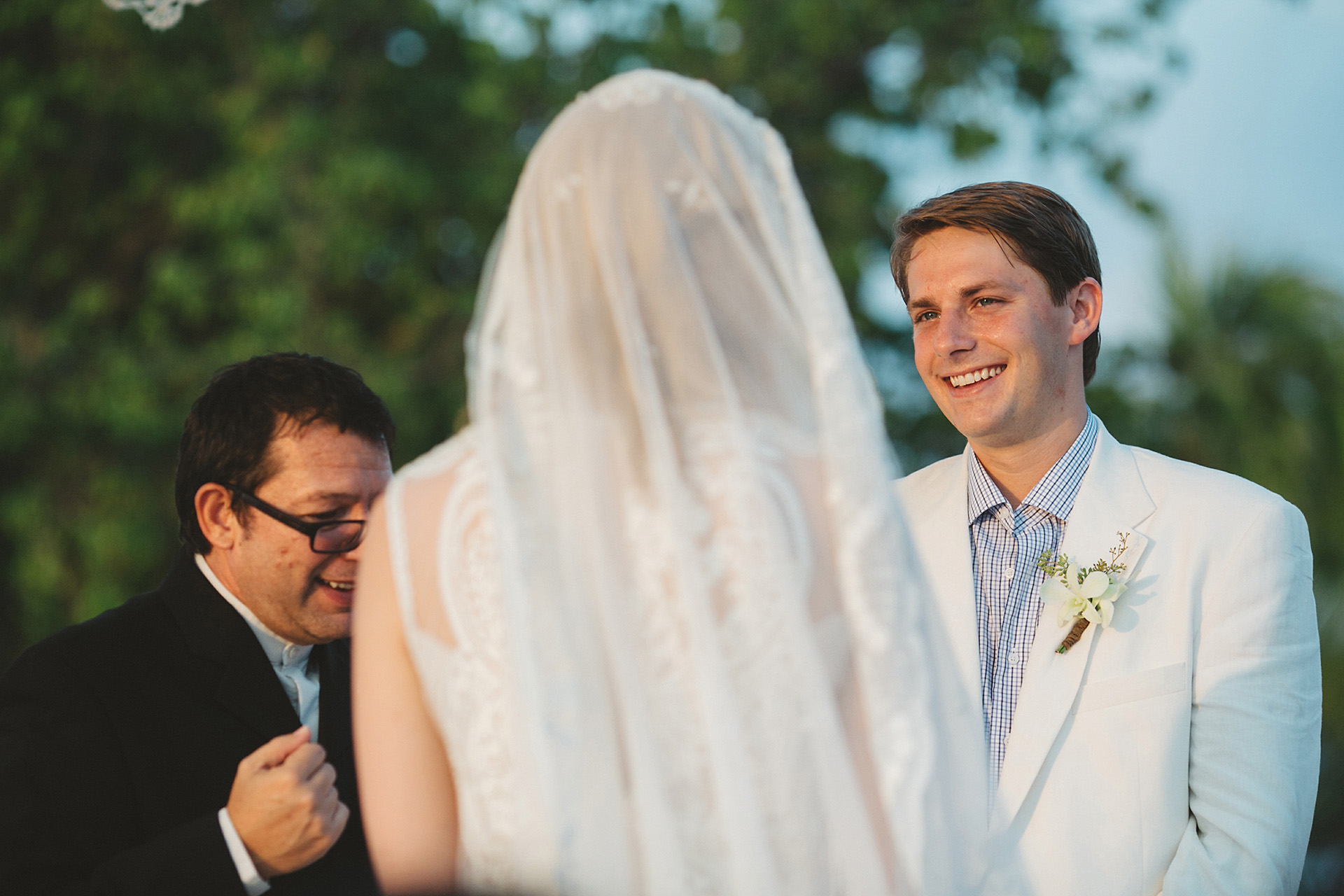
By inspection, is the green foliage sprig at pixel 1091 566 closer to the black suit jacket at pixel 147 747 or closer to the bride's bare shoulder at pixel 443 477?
the bride's bare shoulder at pixel 443 477

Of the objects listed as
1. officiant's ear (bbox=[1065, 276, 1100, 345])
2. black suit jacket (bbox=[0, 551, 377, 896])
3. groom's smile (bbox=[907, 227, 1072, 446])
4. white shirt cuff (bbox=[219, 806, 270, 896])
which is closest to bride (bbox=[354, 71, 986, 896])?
white shirt cuff (bbox=[219, 806, 270, 896])

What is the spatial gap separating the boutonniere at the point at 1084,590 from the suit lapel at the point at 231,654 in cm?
194

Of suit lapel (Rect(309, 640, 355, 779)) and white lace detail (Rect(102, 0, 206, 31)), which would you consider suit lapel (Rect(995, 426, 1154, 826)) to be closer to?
suit lapel (Rect(309, 640, 355, 779))

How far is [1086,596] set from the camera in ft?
9.34

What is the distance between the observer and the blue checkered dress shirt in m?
3.00

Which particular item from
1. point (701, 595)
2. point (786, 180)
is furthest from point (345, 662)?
point (786, 180)

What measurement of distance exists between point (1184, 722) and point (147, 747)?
8.00ft

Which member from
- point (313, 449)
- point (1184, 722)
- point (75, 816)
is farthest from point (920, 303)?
point (75, 816)

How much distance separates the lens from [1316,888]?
7.68 metres

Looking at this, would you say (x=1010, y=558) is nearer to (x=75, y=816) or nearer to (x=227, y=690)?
(x=227, y=690)

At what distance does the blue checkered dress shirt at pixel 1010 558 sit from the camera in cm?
300

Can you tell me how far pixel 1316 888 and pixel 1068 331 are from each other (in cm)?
643

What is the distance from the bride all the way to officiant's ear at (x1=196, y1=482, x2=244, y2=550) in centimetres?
101

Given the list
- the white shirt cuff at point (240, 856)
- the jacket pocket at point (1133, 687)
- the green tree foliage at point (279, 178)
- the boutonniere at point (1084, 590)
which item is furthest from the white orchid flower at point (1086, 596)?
the green tree foliage at point (279, 178)
